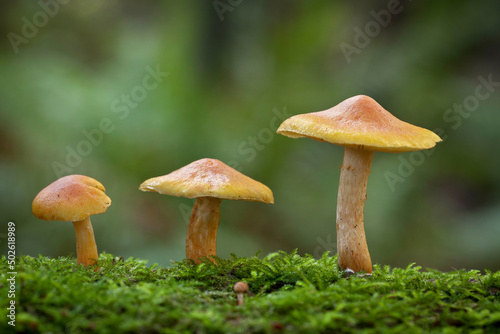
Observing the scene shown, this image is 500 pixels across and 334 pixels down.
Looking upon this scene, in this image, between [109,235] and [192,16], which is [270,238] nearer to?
[109,235]

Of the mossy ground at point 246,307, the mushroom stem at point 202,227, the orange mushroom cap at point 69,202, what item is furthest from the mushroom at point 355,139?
the orange mushroom cap at point 69,202

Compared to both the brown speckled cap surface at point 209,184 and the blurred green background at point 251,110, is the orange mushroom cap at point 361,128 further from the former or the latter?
the blurred green background at point 251,110

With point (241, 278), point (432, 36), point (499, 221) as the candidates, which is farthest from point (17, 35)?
point (499, 221)

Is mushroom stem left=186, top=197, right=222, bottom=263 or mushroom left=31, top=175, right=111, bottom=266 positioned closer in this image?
mushroom left=31, top=175, right=111, bottom=266

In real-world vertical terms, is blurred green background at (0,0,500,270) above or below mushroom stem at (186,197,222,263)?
above

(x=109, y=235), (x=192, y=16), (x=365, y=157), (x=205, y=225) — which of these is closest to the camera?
(x=365, y=157)

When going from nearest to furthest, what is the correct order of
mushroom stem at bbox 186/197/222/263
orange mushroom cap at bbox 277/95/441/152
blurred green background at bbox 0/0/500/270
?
1. orange mushroom cap at bbox 277/95/441/152
2. mushroom stem at bbox 186/197/222/263
3. blurred green background at bbox 0/0/500/270

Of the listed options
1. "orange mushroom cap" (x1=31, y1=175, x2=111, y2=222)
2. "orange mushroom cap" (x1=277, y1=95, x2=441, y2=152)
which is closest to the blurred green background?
"orange mushroom cap" (x1=31, y1=175, x2=111, y2=222)

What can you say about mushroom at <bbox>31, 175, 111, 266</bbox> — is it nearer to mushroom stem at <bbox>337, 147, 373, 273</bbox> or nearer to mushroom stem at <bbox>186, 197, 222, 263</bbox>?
mushroom stem at <bbox>186, 197, 222, 263</bbox>
